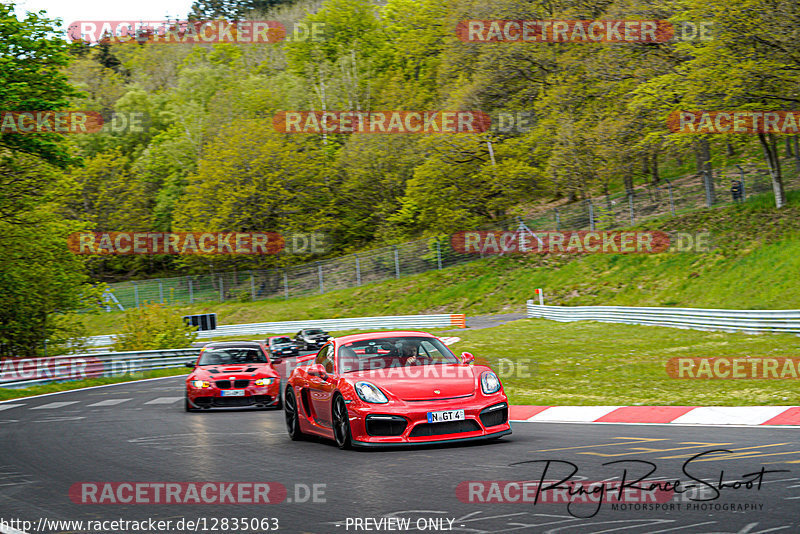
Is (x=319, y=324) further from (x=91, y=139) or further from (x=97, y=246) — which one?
(x=91, y=139)

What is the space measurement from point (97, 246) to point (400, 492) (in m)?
74.5

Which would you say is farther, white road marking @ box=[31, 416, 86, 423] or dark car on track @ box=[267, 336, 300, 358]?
dark car on track @ box=[267, 336, 300, 358]

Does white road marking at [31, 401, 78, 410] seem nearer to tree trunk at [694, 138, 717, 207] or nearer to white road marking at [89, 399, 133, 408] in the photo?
white road marking at [89, 399, 133, 408]

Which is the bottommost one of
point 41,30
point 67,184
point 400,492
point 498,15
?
point 400,492

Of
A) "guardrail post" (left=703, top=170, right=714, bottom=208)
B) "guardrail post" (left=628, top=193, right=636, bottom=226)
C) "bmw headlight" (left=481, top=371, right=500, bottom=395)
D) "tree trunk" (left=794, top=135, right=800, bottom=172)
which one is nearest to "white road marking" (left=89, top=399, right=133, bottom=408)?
"bmw headlight" (left=481, top=371, right=500, bottom=395)

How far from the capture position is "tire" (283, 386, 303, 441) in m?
11.4

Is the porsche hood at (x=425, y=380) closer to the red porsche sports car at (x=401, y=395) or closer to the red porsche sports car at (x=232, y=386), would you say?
the red porsche sports car at (x=401, y=395)

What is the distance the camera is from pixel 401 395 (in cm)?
923

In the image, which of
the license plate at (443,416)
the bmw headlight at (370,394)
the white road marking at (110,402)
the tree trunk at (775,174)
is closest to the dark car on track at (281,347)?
the white road marking at (110,402)

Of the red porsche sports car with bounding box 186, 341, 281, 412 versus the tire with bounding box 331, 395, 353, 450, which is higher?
the tire with bounding box 331, 395, 353, 450

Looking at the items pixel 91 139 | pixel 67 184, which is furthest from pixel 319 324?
pixel 91 139

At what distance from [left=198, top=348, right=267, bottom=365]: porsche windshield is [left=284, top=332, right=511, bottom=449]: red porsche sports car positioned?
22.0 ft

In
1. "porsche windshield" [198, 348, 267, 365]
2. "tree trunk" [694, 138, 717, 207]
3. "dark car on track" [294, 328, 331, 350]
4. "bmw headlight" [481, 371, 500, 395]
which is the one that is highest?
"tree trunk" [694, 138, 717, 207]

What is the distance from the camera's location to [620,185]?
Answer: 5694cm
